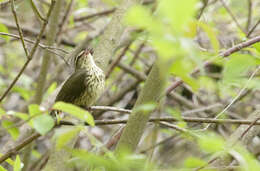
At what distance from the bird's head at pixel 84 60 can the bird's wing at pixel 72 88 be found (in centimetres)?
15

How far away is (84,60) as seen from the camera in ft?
12.1

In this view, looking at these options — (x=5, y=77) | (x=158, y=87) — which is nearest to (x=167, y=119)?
(x=158, y=87)

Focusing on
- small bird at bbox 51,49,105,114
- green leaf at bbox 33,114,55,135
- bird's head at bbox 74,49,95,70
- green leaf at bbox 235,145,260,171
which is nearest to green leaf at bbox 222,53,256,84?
green leaf at bbox 235,145,260,171

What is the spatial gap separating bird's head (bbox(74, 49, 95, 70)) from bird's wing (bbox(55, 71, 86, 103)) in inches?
5.9

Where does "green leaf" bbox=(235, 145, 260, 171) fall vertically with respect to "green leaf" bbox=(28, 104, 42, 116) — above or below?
below

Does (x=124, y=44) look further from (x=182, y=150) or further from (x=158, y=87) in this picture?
(x=158, y=87)

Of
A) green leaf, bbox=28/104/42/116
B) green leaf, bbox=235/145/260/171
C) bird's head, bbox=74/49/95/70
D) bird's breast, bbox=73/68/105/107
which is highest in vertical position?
green leaf, bbox=28/104/42/116

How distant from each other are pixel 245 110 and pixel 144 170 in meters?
4.55

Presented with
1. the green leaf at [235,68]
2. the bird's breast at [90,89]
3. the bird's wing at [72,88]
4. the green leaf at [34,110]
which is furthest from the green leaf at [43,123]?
the bird's breast at [90,89]

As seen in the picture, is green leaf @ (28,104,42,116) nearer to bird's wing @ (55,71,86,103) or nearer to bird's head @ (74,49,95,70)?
bird's wing @ (55,71,86,103)

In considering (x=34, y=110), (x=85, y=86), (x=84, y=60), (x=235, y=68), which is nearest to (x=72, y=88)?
(x=85, y=86)

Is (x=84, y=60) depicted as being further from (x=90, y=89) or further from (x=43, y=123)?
(x=43, y=123)

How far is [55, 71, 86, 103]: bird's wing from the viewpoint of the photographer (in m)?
3.28

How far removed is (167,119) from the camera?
2.00m
